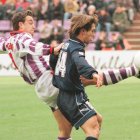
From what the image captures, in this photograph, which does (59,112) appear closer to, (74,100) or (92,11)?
(74,100)

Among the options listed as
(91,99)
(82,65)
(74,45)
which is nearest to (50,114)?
(91,99)

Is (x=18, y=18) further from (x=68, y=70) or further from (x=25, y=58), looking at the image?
(x=68, y=70)

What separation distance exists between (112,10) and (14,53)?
2034 cm

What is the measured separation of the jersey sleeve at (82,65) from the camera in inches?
295

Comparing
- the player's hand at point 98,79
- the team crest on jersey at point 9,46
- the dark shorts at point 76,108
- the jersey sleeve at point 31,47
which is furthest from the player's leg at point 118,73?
the team crest on jersey at point 9,46

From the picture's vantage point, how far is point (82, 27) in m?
7.96

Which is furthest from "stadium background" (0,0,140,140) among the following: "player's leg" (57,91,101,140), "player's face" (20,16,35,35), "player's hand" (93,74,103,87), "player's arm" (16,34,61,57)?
"player's hand" (93,74,103,87)

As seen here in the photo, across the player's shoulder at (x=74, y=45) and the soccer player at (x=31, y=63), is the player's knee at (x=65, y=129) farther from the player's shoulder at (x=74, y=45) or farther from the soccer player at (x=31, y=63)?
the player's shoulder at (x=74, y=45)

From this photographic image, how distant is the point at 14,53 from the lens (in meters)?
9.05

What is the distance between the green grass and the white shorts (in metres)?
1.72

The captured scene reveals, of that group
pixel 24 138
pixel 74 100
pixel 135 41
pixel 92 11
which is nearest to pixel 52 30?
pixel 92 11

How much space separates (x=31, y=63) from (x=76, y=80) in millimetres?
1188

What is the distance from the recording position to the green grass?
11.0m

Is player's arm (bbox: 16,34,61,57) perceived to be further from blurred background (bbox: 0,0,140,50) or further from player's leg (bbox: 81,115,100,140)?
blurred background (bbox: 0,0,140,50)
